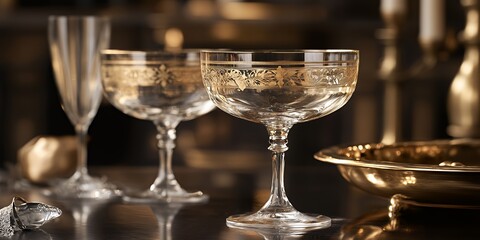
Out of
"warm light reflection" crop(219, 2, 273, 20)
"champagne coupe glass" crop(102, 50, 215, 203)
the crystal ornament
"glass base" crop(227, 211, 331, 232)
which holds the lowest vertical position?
"glass base" crop(227, 211, 331, 232)

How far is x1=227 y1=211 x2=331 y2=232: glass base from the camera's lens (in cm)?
77

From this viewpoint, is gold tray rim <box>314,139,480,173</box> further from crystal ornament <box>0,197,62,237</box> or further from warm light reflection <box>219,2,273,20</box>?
warm light reflection <box>219,2,273,20</box>

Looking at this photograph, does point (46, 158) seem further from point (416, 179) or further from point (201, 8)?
point (201, 8)

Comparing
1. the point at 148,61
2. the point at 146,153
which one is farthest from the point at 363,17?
the point at 148,61

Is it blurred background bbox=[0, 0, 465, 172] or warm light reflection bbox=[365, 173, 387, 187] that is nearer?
warm light reflection bbox=[365, 173, 387, 187]

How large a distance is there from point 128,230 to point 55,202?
18cm

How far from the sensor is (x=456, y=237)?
29.2 inches

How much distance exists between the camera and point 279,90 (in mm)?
769

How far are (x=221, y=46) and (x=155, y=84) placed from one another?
1.96 meters

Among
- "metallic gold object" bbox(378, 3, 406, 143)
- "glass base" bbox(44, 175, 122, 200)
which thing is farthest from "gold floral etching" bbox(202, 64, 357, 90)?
"metallic gold object" bbox(378, 3, 406, 143)

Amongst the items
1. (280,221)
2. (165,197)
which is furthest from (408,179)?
(165,197)

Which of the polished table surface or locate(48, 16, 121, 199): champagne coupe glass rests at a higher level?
locate(48, 16, 121, 199): champagne coupe glass

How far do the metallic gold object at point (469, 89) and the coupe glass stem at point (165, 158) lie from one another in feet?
1.27

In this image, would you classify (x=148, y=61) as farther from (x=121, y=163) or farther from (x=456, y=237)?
(x=121, y=163)
